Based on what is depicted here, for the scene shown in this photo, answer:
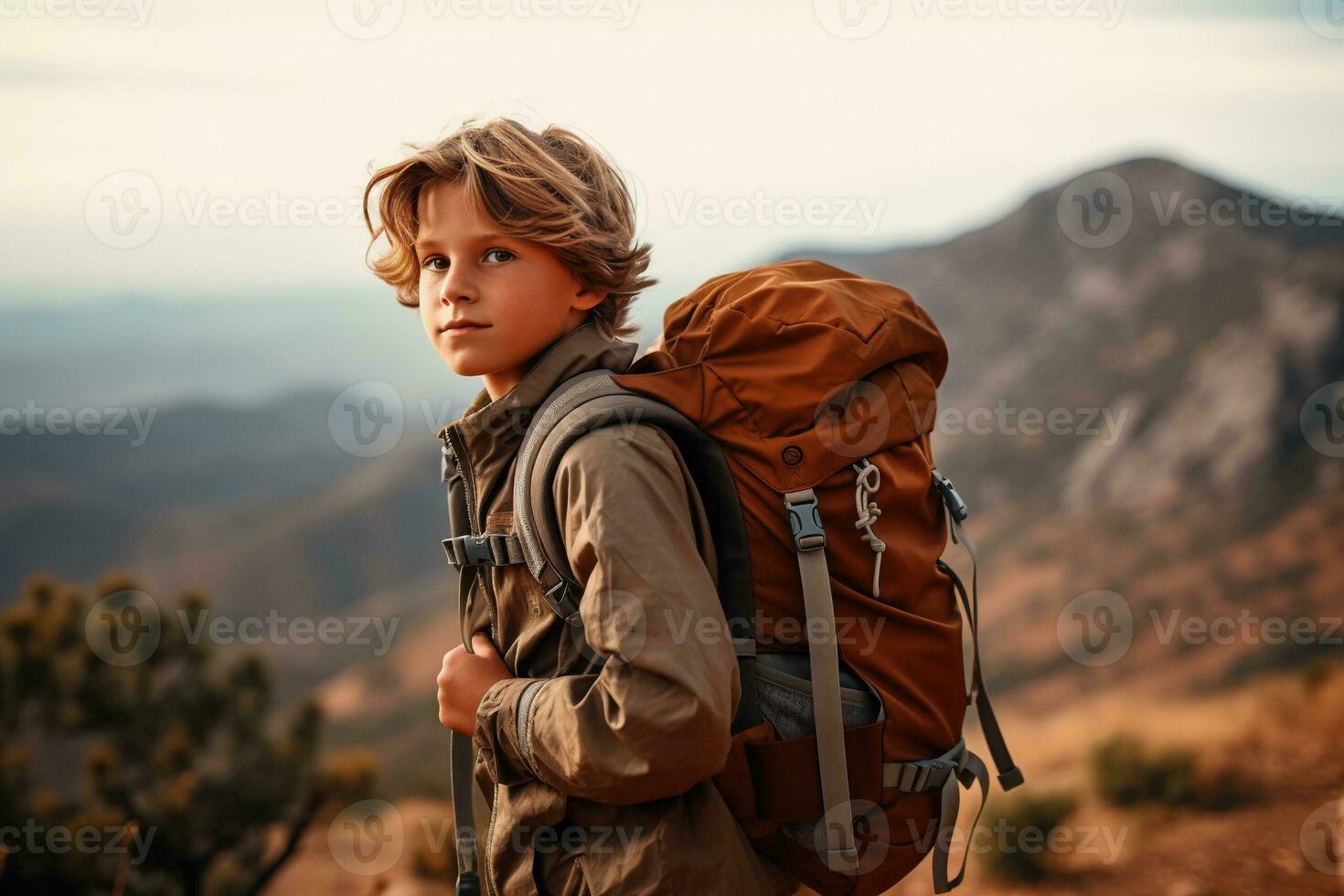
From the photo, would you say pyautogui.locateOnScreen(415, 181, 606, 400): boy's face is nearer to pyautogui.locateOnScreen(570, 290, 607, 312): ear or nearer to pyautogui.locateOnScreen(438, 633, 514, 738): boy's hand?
pyautogui.locateOnScreen(570, 290, 607, 312): ear

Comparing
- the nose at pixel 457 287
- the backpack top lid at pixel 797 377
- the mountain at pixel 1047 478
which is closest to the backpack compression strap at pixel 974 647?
the backpack top lid at pixel 797 377

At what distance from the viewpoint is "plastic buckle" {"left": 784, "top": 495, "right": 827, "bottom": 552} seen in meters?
1.41

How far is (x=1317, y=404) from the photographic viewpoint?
761cm

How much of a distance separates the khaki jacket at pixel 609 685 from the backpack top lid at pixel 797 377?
0.10 metres

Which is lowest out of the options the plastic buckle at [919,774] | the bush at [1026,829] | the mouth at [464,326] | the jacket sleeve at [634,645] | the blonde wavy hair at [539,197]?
the bush at [1026,829]

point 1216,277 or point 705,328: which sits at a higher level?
point 705,328

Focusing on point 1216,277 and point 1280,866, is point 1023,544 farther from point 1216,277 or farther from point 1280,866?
point 1280,866

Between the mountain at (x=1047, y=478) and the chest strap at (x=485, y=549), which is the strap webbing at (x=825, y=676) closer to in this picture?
the chest strap at (x=485, y=549)

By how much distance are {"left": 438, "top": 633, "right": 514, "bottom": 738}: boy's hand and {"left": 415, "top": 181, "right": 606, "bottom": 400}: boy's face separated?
42 cm

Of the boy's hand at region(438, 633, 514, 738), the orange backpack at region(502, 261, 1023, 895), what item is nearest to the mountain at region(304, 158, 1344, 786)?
the orange backpack at region(502, 261, 1023, 895)

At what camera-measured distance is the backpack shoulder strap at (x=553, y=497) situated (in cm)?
Result: 141

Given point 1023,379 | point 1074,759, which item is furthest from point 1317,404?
point 1074,759

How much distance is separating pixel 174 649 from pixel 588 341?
4.32 m

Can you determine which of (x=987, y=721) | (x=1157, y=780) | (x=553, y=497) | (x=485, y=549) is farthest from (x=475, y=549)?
(x=1157, y=780)
